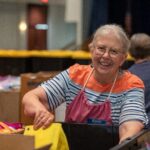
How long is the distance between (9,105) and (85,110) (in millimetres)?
1666

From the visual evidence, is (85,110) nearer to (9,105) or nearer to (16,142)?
(16,142)

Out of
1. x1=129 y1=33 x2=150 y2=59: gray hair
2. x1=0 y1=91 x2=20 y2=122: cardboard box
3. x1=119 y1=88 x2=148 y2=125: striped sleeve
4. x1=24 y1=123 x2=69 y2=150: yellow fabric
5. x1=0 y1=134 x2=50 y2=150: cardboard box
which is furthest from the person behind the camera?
x1=0 y1=91 x2=20 y2=122: cardboard box

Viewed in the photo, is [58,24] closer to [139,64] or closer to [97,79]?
[139,64]

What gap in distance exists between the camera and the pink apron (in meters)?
2.06

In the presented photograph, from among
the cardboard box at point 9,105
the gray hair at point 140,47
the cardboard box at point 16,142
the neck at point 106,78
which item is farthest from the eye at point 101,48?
the cardboard box at point 9,105

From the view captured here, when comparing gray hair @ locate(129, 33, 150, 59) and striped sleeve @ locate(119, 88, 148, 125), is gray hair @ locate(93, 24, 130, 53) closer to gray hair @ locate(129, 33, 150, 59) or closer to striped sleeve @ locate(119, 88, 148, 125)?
striped sleeve @ locate(119, 88, 148, 125)

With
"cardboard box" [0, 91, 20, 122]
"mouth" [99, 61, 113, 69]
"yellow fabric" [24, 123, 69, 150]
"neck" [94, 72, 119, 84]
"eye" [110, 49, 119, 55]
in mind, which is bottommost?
"cardboard box" [0, 91, 20, 122]

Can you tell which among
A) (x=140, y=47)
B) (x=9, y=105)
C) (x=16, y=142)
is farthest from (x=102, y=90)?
(x=9, y=105)

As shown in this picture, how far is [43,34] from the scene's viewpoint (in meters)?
7.34

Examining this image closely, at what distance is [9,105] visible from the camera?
363 centimetres

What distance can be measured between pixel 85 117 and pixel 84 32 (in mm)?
4733

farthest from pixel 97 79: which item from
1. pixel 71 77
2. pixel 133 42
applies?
pixel 133 42

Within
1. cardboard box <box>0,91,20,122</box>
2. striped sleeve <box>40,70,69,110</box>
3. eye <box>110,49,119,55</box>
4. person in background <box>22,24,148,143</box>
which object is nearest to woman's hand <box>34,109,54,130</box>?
person in background <box>22,24,148,143</box>

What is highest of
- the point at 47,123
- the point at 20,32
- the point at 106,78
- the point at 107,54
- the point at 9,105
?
the point at 107,54
